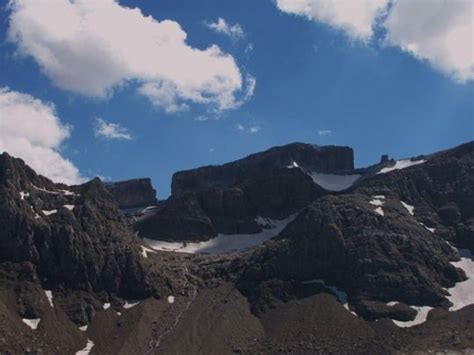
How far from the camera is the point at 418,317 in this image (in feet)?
570

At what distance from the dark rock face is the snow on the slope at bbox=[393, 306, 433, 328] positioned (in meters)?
65.2

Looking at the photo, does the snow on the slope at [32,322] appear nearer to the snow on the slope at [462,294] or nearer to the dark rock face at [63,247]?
the dark rock face at [63,247]

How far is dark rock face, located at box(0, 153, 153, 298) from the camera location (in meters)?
175

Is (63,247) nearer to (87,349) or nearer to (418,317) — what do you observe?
(87,349)

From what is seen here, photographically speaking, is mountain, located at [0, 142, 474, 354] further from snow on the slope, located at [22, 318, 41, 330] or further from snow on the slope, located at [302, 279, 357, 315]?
snow on the slope, located at [302, 279, 357, 315]

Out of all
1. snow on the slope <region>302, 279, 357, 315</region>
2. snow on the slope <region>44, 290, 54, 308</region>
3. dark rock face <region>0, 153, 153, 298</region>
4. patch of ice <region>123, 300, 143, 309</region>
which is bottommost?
snow on the slope <region>302, 279, 357, 315</region>

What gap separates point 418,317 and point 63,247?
91.9 m

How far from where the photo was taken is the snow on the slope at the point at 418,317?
169000mm

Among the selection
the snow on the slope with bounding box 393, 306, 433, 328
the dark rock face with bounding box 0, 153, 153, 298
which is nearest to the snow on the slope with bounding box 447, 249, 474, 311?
the snow on the slope with bounding box 393, 306, 433, 328

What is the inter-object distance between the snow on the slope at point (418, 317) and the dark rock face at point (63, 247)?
6521 centimetres

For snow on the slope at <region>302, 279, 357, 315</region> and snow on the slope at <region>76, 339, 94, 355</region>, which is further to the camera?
snow on the slope at <region>302, 279, 357, 315</region>

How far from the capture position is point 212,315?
17312 cm

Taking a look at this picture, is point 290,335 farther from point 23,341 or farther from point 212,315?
point 23,341

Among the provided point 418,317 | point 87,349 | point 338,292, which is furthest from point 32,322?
point 418,317
